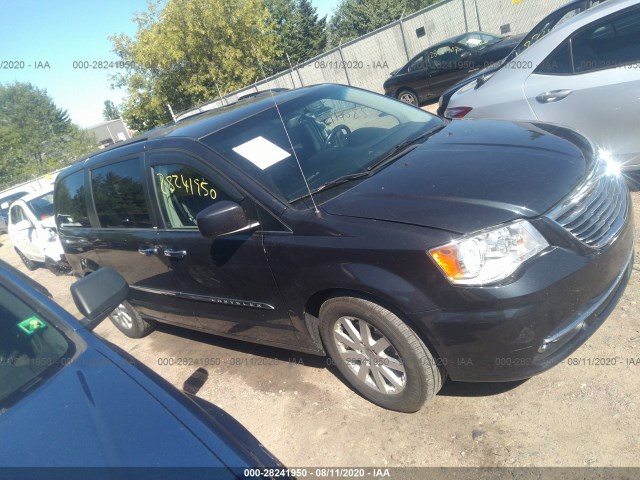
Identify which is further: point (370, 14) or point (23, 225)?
point (370, 14)

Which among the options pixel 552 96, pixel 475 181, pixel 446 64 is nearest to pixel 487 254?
pixel 475 181

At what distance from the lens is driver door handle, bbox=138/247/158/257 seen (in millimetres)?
3722

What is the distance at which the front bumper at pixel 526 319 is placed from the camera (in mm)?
2197

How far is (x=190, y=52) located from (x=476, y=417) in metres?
24.9

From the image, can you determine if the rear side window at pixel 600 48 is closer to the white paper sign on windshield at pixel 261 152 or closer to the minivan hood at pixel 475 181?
the minivan hood at pixel 475 181

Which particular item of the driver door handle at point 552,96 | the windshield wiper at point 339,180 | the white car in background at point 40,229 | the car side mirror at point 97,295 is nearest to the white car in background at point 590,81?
the driver door handle at point 552,96

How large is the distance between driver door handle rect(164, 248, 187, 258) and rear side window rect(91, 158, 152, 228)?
0.31 m

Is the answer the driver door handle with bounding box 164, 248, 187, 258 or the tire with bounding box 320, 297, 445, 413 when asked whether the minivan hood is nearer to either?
the tire with bounding box 320, 297, 445, 413

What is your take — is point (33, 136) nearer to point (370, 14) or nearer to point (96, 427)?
point (370, 14)

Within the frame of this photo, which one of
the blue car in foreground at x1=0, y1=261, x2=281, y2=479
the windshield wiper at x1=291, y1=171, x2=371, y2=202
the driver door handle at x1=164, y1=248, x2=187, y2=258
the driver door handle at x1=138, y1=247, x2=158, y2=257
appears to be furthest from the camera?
the driver door handle at x1=138, y1=247, x2=158, y2=257

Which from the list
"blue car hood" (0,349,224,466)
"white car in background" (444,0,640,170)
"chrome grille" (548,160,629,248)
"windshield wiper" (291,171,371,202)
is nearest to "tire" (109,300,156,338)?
"windshield wiper" (291,171,371,202)

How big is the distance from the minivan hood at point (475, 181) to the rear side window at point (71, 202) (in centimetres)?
306

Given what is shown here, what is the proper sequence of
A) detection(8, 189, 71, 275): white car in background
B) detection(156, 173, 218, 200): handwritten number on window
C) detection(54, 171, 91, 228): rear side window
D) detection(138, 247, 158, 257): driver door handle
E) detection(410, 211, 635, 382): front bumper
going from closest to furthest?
detection(410, 211, 635, 382): front bumper
detection(156, 173, 218, 200): handwritten number on window
detection(138, 247, 158, 257): driver door handle
detection(54, 171, 91, 228): rear side window
detection(8, 189, 71, 275): white car in background

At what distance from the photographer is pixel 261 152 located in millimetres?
3096
